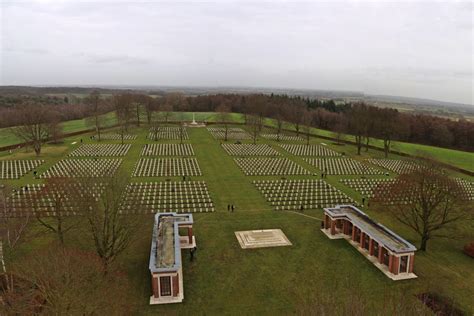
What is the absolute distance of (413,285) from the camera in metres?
21.0

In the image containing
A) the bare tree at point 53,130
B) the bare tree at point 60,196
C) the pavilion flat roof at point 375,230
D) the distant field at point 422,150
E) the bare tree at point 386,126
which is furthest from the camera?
the bare tree at point 386,126

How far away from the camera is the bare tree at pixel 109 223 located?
20112 mm

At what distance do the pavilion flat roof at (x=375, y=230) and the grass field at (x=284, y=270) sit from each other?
2.03 metres

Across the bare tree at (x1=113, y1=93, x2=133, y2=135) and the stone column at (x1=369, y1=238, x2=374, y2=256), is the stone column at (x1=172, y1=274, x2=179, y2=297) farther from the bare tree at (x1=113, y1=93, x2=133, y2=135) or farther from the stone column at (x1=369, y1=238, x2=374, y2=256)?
the bare tree at (x1=113, y1=93, x2=133, y2=135)

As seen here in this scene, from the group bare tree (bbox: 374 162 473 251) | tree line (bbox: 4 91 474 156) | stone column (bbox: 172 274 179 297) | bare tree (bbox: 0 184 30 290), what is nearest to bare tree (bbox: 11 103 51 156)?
tree line (bbox: 4 91 474 156)

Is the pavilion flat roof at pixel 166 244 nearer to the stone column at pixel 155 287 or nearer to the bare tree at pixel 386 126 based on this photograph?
the stone column at pixel 155 287

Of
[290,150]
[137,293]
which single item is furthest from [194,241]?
[290,150]

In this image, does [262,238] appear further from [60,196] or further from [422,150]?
[422,150]

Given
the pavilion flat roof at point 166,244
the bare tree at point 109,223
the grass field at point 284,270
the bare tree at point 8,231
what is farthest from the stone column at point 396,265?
the bare tree at point 8,231

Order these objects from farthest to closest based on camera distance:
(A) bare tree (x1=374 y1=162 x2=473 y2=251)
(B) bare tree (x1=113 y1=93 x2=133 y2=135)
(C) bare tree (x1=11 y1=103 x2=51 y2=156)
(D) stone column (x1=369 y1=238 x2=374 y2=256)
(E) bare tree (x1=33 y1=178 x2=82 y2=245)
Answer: (B) bare tree (x1=113 y1=93 x2=133 y2=135), (C) bare tree (x1=11 y1=103 x2=51 y2=156), (A) bare tree (x1=374 y1=162 x2=473 y2=251), (D) stone column (x1=369 y1=238 x2=374 y2=256), (E) bare tree (x1=33 y1=178 x2=82 y2=245)

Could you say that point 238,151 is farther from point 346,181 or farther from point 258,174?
point 346,181

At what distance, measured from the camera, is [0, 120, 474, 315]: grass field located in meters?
18.9

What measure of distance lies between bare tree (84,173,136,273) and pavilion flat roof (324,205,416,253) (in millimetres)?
17447

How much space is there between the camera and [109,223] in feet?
68.9
